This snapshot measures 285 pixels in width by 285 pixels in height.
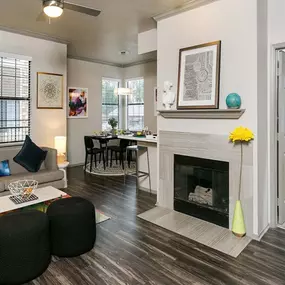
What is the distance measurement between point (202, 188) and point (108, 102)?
17.7 ft

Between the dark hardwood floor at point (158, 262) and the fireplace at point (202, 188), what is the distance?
615 millimetres

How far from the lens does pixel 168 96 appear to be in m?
3.66

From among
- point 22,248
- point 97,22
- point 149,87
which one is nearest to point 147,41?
point 97,22

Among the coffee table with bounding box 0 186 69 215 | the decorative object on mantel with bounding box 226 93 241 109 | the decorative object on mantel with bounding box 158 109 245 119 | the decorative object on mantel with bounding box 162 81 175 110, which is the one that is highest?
the decorative object on mantel with bounding box 162 81 175 110

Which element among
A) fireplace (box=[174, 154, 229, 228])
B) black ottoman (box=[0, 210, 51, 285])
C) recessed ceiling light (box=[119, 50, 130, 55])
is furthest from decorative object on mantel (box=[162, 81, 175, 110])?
recessed ceiling light (box=[119, 50, 130, 55])

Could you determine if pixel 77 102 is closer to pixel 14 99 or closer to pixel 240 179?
pixel 14 99

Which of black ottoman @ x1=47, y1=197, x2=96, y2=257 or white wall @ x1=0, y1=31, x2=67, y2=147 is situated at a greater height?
white wall @ x1=0, y1=31, x2=67, y2=147

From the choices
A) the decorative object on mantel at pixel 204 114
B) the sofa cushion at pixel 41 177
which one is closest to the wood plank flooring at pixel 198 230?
the decorative object on mantel at pixel 204 114

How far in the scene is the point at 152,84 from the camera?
741 centimetres

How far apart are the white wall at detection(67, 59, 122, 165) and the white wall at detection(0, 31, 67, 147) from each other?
1.48 meters

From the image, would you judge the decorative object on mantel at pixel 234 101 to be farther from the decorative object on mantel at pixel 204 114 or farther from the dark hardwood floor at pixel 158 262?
the dark hardwood floor at pixel 158 262

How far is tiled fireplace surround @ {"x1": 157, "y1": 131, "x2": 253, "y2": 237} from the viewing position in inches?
115

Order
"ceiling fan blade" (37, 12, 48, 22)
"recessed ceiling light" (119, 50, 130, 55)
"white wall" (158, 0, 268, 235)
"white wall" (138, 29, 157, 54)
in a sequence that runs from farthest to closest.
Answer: "recessed ceiling light" (119, 50, 130, 55) < "white wall" (138, 29, 157, 54) < "ceiling fan blade" (37, 12, 48, 22) < "white wall" (158, 0, 268, 235)

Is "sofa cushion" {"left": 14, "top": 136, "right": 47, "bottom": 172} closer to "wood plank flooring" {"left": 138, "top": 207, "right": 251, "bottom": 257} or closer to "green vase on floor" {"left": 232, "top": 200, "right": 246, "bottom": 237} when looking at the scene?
"wood plank flooring" {"left": 138, "top": 207, "right": 251, "bottom": 257}
